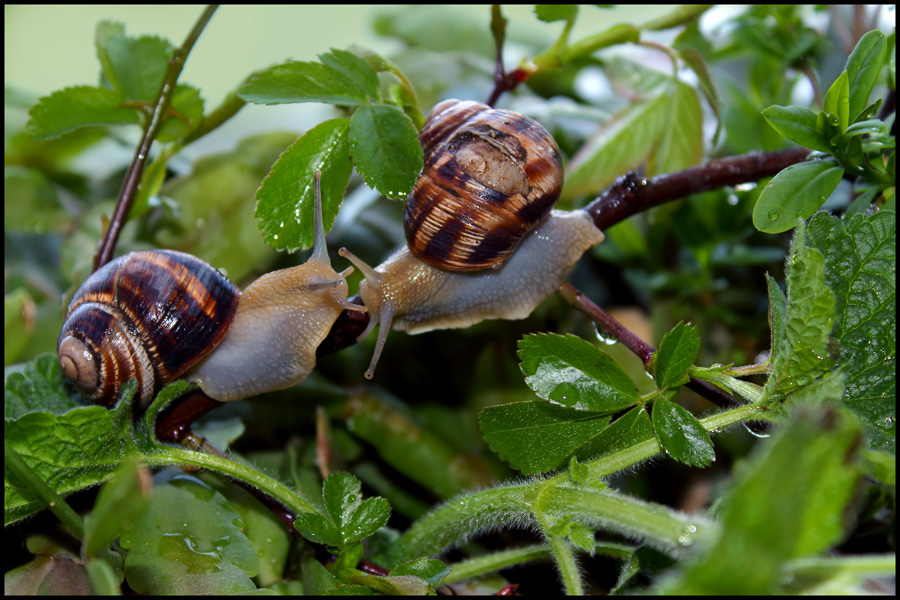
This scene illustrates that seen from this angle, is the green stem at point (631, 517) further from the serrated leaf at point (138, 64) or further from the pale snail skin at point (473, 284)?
the serrated leaf at point (138, 64)

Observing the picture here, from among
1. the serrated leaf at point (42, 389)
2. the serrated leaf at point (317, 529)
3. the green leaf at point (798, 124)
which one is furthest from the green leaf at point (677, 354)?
the serrated leaf at point (42, 389)

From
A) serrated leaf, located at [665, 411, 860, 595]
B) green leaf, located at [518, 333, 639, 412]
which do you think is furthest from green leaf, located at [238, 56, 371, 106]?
serrated leaf, located at [665, 411, 860, 595]

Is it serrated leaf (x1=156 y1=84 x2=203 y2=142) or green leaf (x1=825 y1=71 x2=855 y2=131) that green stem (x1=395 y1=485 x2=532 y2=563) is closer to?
green leaf (x1=825 y1=71 x2=855 y2=131)

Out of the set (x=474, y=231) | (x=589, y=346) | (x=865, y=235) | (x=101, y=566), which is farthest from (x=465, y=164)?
(x=101, y=566)

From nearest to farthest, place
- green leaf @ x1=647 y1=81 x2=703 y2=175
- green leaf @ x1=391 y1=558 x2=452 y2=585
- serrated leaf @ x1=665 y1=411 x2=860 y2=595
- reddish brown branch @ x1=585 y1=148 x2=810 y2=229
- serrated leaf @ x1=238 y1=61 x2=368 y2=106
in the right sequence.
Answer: serrated leaf @ x1=665 y1=411 x2=860 y2=595 < green leaf @ x1=391 y1=558 x2=452 y2=585 < serrated leaf @ x1=238 y1=61 x2=368 y2=106 < reddish brown branch @ x1=585 y1=148 x2=810 y2=229 < green leaf @ x1=647 y1=81 x2=703 y2=175

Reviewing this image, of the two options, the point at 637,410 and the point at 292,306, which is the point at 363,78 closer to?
the point at 292,306

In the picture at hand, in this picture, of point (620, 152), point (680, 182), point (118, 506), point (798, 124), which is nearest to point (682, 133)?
point (620, 152)

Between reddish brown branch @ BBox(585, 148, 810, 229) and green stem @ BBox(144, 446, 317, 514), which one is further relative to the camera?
reddish brown branch @ BBox(585, 148, 810, 229)
